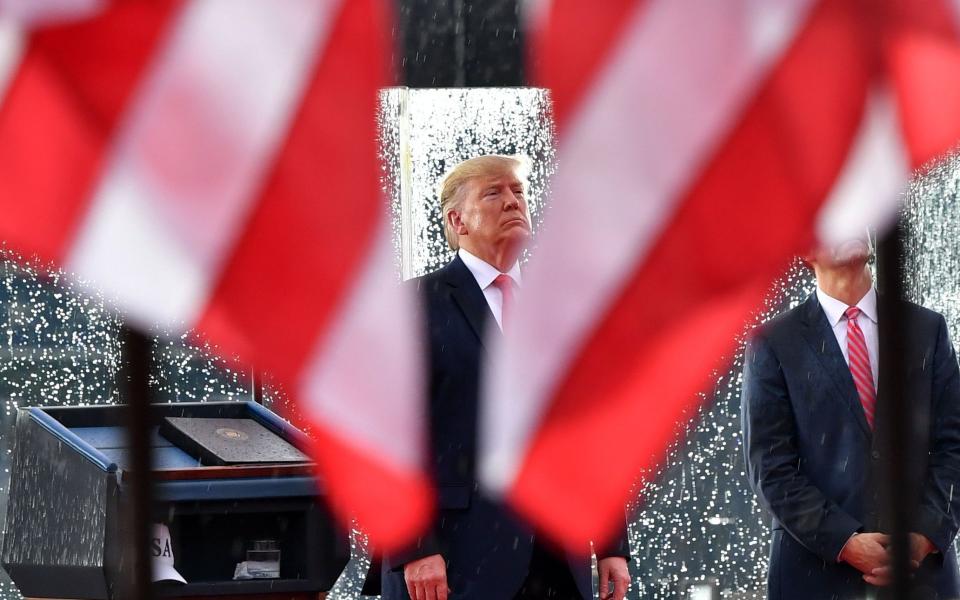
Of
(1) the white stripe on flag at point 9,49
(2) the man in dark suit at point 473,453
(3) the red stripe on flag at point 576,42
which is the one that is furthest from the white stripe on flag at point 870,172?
(2) the man in dark suit at point 473,453

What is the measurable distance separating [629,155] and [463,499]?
122 cm

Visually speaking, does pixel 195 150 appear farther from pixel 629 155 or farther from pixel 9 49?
pixel 629 155

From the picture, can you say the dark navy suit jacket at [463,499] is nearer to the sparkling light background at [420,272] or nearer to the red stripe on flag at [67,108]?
the red stripe on flag at [67,108]

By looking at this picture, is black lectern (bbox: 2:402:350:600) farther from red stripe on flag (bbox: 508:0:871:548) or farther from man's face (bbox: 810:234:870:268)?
red stripe on flag (bbox: 508:0:871:548)

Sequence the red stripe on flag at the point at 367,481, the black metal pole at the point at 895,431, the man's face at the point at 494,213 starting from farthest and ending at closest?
the man's face at the point at 494,213, the red stripe on flag at the point at 367,481, the black metal pole at the point at 895,431

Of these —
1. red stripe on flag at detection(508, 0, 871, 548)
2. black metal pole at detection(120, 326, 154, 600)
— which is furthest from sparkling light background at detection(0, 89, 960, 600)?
black metal pole at detection(120, 326, 154, 600)

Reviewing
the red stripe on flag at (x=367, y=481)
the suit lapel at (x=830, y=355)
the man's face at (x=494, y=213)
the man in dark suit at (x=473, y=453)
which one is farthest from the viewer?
the suit lapel at (x=830, y=355)

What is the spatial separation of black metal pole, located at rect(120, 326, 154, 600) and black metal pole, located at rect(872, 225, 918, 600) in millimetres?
527

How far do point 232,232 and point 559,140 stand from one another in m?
0.28

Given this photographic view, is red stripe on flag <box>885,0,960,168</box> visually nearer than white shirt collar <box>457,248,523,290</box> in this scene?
Yes

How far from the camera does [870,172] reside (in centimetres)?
125

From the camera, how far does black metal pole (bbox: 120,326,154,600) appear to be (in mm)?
1138

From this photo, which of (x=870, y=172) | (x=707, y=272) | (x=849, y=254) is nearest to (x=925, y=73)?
(x=870, y=172)

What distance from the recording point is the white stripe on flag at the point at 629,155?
127cm
